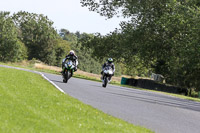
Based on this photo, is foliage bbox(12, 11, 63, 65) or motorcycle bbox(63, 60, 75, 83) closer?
motorcycle bbox(63, 60, 75, 83)


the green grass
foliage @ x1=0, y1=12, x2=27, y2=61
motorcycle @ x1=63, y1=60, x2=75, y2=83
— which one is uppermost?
foliage @ x1=0, y1=12, x2=27, y2=61

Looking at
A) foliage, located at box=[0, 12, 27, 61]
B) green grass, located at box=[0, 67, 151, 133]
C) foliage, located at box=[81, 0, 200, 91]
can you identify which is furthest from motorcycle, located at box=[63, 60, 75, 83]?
foliage, located at box=[0, 12, 27, 61]

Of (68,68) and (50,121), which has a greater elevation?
(68,68)

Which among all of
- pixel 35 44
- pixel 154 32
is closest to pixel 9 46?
pixel 35 44

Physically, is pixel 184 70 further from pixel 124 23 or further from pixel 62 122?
pixel 62 122

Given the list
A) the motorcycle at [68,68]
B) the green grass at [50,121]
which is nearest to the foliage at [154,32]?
the motorcycle at [68,68]

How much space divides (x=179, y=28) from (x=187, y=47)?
140 inches

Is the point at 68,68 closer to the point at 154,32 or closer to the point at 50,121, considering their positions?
the point at 50,121

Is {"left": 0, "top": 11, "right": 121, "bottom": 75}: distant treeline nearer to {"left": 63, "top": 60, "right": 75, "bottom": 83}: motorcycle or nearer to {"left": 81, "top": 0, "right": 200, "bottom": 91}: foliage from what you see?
{"left": 81, "top": 0, "right": 200, "bottom": 91}: foliage

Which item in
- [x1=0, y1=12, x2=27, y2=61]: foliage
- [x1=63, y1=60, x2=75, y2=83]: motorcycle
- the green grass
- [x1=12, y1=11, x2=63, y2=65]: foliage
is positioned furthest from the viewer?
[x1=12, y1=11, x2=63, y2=65]: foliage

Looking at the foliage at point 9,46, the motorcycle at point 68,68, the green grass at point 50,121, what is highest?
the foliage at point 9,46

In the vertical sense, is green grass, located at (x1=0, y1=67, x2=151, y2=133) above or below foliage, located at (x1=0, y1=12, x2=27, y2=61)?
below

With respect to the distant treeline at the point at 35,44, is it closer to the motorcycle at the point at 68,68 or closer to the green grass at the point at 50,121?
the motorcycle at the point at 68,68

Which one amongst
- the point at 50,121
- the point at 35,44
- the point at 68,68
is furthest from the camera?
the point at 35,44
